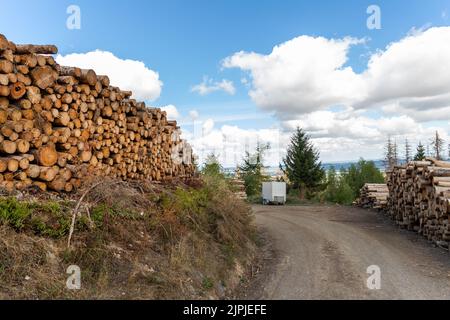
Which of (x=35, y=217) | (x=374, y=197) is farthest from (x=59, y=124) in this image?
(x=374, y=197)

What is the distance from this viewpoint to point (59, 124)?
8062 millimetres

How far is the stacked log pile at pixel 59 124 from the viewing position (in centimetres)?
695

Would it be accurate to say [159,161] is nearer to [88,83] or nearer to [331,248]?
[88,83]

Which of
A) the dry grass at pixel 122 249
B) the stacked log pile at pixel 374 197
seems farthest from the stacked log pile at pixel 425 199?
the dry grass at pixel 122 249

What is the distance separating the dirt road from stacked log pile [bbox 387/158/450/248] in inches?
19.9

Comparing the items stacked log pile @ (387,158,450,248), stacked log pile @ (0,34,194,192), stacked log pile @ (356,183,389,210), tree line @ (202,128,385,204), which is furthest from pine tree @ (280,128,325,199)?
stacked log pile @ (0,34,194,192)

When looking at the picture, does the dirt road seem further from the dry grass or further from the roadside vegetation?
the roadside vegetation

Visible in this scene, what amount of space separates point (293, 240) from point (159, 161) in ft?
16.4

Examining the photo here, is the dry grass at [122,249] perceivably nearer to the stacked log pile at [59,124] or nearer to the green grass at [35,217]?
the green grass at [35,217]

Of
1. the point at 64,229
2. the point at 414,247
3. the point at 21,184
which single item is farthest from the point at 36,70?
the point at 414,247

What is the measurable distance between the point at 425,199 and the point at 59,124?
12.1m

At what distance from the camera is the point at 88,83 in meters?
8.84

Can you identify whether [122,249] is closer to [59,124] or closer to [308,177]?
[59,124]

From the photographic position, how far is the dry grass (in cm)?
526
